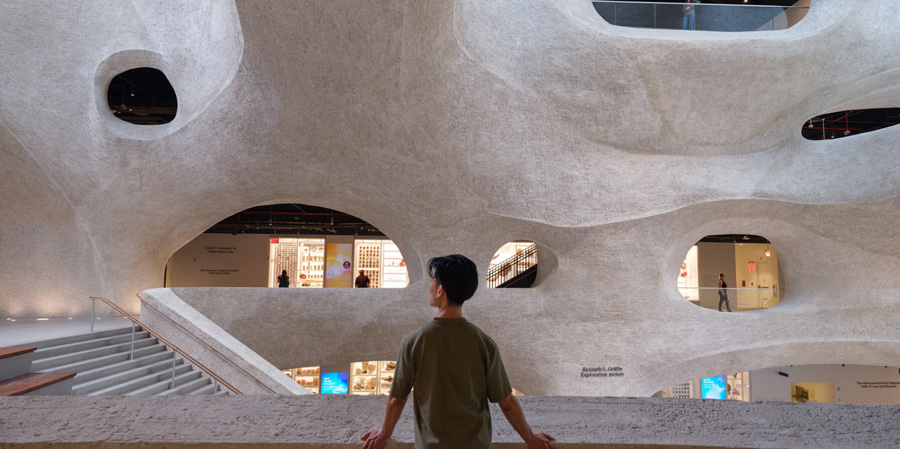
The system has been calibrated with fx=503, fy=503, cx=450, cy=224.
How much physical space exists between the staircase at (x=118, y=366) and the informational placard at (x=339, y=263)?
868 centimetres

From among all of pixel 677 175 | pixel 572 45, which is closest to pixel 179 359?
pixel 572 45

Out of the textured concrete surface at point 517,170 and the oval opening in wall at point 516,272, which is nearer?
the textured concrete surface at point 517,170

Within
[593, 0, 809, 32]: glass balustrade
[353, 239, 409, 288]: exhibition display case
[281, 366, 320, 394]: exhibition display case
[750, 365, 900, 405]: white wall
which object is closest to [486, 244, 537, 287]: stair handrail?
[353, 239, 409, 288]: exhibition display case

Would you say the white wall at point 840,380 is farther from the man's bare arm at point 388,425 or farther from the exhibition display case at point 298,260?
the man's bare arm at point 388,425

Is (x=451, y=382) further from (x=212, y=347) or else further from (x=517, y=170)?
(x=517, y=170)

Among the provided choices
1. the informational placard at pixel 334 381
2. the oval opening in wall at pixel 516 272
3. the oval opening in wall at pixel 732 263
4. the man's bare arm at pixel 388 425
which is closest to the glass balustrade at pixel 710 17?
the oval opening in wall at pixel 516 272

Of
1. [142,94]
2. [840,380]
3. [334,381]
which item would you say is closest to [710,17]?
[840,380]

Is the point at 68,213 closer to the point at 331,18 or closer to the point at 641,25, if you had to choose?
the point at 331,18

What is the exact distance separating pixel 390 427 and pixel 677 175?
10841 millimetres

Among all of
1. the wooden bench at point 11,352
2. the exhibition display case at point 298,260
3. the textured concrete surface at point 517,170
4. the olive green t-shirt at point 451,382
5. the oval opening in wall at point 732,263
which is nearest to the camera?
the olive green t-shirt at point 451,382

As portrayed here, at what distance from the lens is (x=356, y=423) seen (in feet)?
6.40

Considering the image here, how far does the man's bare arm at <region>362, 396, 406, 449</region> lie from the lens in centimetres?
171

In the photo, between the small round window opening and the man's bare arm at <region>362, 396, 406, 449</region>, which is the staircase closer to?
the man's bare arm at <region>362, 396, 406, 449</region>

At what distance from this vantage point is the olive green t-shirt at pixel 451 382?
1.62m
